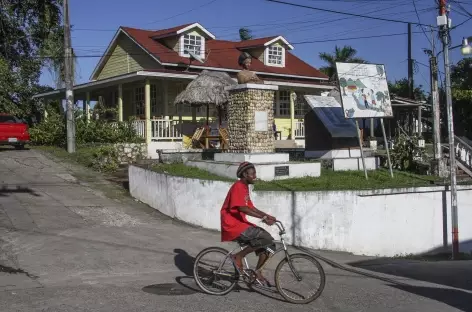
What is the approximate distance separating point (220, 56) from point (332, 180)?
15677mm

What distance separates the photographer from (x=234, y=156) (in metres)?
13.8

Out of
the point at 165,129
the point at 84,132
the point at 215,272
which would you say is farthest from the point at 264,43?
the point at 215,272

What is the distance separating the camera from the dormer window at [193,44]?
2605 centimetres

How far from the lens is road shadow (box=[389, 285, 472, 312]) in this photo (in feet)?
23.8

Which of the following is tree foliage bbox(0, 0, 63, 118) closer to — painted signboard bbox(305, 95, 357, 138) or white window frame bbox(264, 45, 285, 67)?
white window frame bbox(264, 45, 285, 67)

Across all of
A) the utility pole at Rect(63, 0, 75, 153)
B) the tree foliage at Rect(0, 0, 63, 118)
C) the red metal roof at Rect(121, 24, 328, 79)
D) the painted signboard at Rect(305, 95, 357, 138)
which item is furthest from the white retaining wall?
the tree foliage at Rect(0, 0, 63, 118)

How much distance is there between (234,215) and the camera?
7059 mm

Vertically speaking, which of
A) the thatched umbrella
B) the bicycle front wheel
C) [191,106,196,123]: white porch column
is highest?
the thatched umbrella

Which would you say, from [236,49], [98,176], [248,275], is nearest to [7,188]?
[98,176]

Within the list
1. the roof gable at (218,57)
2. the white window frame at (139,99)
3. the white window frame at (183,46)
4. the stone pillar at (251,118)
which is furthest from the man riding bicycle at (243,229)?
the white window frame at (183,46)

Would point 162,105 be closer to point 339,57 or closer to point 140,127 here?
point 140,127

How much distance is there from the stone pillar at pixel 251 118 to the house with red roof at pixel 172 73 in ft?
24.1

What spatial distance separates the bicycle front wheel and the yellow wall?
1906 cm

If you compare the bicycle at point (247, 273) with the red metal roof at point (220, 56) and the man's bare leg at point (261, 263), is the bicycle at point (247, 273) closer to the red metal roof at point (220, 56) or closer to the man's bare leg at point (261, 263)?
the man's bare leg at point (261, 263)
